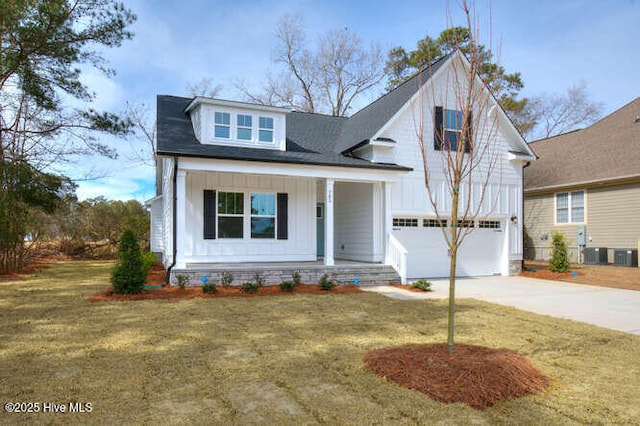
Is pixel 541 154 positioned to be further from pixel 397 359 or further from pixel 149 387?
pixel 149 387

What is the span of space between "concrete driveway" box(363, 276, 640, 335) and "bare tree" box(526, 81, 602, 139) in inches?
885

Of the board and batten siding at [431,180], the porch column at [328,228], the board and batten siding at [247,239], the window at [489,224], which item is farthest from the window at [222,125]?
the window at [489,224]

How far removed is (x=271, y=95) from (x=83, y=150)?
15.1 meters

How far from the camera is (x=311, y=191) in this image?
44.9ft

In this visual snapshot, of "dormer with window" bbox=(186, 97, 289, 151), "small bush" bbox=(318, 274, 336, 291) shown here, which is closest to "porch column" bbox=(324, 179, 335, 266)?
"small bush" bbox=(318, 274, 336, 291)

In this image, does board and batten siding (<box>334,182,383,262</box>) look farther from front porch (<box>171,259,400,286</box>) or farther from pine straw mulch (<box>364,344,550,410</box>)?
pine straw mulch (<box>364,344,550,410</box>)

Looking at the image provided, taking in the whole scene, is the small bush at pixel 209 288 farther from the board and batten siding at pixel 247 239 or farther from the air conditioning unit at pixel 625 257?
the air conditioning unit at pixel 625 257

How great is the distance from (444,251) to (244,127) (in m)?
7.59

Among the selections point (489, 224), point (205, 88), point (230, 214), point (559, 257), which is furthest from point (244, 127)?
point (205, 88)

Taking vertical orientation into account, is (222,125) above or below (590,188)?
above

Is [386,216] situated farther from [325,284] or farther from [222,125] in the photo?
[222,125]

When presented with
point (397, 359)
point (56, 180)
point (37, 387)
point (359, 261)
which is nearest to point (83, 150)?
point (56, 180)

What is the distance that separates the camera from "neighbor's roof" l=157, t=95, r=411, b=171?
10898 millimetres

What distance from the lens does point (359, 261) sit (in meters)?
13.8
